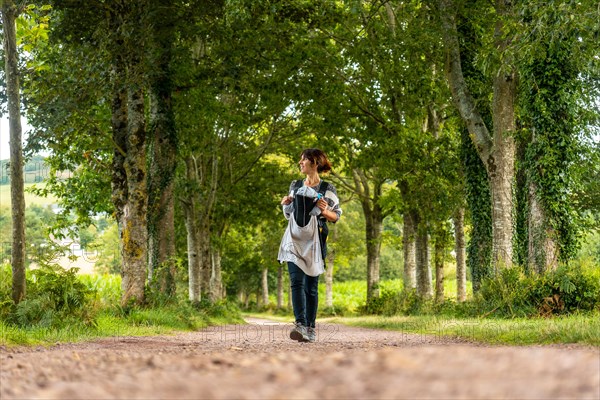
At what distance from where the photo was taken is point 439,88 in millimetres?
22141

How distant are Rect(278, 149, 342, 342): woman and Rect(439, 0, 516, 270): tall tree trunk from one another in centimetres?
884

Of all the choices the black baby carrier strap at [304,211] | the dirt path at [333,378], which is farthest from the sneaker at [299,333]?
the dirt path at [333,378]

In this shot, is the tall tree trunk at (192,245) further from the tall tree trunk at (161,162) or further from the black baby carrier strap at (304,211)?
the black baby carrier strap at (304,211)

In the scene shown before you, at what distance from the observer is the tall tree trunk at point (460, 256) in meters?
27.4

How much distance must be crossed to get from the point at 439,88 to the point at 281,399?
800 inches

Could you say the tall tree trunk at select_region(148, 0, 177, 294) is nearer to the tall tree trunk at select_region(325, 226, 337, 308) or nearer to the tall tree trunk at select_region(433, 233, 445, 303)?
the tall tree trunk at select_region(433, 233, 445, 303)

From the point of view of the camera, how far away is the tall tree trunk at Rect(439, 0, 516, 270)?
1712 cm

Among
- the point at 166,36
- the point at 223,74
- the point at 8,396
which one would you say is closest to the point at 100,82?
the point at 166,36

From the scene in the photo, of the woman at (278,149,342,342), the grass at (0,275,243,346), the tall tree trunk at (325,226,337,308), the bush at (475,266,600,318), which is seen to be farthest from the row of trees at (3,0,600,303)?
the tall tree trunk at (325,226,337,308)

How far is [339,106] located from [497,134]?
696 centimetres

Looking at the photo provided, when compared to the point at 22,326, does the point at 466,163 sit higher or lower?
higher

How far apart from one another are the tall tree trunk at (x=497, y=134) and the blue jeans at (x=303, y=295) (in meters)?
8.92

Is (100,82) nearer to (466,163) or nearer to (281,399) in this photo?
(466,163)

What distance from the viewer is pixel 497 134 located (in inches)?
688
